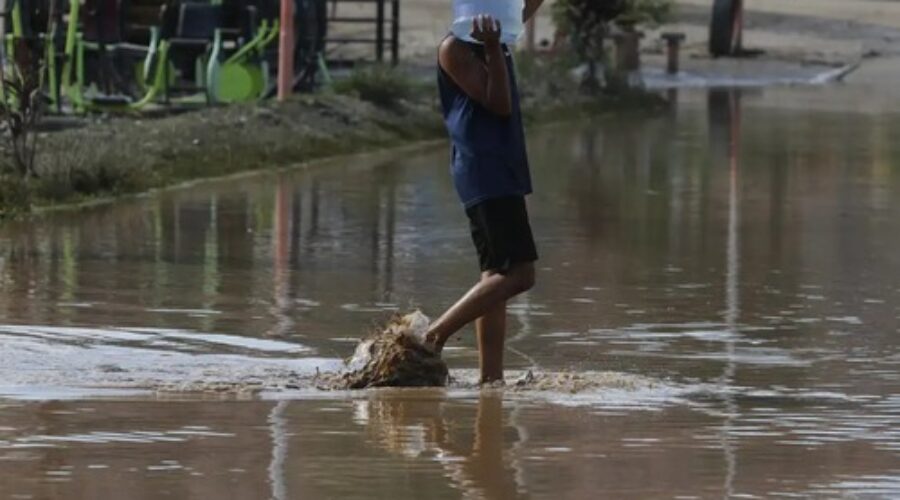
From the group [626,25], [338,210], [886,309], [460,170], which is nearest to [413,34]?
[626,25]

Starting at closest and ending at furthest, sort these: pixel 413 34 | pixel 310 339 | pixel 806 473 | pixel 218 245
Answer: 1. pixel 806 473
2. pixel 310 339
3. pixel 218 245
4. pixel 413 34

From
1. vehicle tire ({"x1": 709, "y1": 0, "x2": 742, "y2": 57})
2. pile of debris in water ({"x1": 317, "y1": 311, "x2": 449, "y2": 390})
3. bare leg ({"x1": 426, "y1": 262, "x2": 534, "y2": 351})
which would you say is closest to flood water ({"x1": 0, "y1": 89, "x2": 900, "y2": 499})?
pile of debris in water ({"x1": 317, "y1": 311, "x2": 449, "y2": 390})

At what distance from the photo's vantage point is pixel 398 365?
30.7 feet

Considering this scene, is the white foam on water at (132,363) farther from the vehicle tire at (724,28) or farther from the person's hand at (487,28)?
the vehicle tire at (724,28)

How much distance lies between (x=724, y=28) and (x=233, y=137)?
74.3 feet

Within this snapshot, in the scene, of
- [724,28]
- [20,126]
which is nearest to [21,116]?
[20,126]

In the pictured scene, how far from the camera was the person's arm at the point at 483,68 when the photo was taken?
355 inches

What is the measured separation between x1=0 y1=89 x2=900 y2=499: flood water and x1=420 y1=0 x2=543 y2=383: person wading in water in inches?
17.3

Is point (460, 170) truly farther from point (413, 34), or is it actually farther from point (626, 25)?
point (413, 34)

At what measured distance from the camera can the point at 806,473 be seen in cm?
754

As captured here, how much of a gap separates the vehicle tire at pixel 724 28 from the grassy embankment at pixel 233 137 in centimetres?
1451

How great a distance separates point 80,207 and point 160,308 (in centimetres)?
450

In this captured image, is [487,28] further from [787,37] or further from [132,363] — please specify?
[787,37]

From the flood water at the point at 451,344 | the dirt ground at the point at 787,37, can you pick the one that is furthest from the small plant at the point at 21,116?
the dirt ground at the point at 787,37
